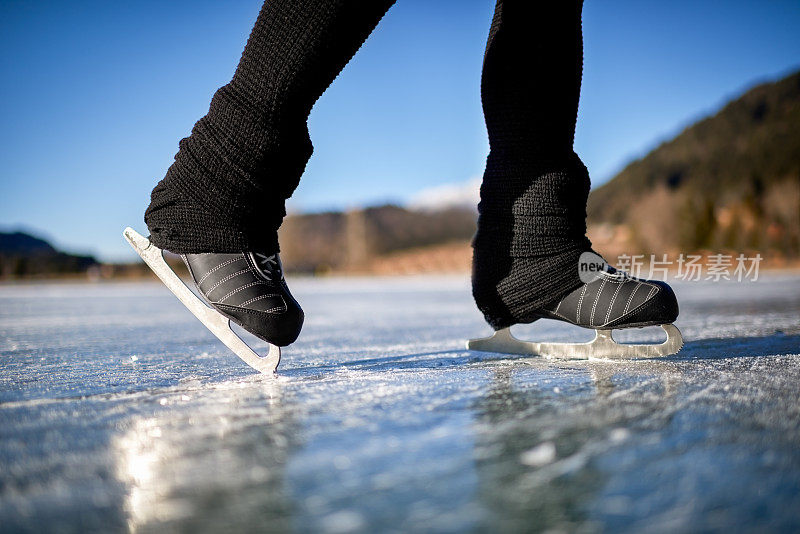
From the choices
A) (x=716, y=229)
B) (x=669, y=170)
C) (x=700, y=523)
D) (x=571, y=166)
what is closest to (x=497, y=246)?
(x=571, y=166)

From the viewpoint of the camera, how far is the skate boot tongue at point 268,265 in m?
0.64

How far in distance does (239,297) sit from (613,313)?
49cm

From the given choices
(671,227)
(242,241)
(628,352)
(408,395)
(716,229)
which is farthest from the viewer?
(671,227)

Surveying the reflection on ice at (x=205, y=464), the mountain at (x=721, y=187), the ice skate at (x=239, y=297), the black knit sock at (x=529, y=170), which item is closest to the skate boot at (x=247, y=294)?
the ice skate at (x=239, y=297)

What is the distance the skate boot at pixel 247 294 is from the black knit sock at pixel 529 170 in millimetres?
323

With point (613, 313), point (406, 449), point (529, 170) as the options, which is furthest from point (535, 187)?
point (406, 449)

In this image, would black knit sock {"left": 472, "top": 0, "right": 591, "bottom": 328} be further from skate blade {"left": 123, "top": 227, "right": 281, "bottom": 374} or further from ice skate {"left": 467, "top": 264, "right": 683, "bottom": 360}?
skate blade {"left": 123, "top": 227, "right": 281, "bottom": 374}

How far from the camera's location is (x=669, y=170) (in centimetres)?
5025

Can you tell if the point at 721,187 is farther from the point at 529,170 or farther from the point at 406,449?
the point at 406,449

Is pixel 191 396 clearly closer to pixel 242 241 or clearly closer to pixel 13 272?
pixel 242 241

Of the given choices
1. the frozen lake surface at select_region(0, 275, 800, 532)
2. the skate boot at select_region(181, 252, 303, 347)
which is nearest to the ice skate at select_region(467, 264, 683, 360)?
the frozen lake surface at select_region(0, 275, 800, 532)

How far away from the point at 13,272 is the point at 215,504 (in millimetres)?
20257

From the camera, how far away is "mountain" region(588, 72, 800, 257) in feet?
89.7

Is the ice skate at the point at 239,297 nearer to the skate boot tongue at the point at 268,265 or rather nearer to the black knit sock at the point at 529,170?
the skate boot tongue at the point at 268,265
